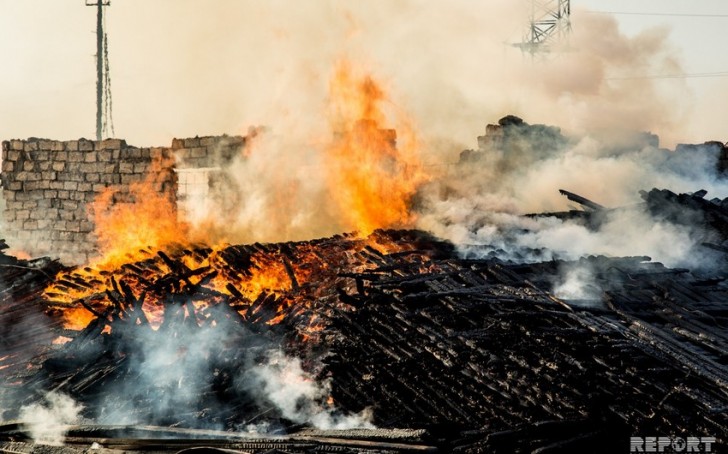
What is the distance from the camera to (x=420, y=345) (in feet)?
24.4

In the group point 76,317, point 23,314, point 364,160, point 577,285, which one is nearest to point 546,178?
point 364,160

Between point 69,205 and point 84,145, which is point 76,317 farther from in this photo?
point 84,145

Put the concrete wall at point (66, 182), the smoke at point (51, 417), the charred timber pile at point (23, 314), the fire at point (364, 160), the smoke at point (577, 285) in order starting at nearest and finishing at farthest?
A: 1. the smoke at point (51, 417)
2. the smoke at point (577, 285)
3. the charred timber pile at point (23, 314)
4. the fire at point (364, 160)
5. the concrete wall at point (66, 182)

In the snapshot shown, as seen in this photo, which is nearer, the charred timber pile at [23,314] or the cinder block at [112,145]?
the charred timber pile at [23,314]

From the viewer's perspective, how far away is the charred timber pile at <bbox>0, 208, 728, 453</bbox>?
586 centimetres

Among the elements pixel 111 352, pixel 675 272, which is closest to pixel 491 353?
pixel 675 272

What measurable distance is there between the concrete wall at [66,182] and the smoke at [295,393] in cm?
805

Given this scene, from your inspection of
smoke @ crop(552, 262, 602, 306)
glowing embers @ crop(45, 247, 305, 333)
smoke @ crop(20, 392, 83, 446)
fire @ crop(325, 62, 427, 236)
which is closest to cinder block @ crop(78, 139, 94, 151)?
glowing embers @ crop(45, 247, 305, 333)

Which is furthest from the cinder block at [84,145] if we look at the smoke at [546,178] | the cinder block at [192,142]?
the smoke at [546,178]

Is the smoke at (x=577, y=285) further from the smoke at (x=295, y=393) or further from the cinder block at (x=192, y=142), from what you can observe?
the cinder block at (x=192, y=142)

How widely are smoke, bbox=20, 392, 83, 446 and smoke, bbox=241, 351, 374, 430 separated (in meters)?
2.03

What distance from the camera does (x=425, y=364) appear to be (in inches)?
279


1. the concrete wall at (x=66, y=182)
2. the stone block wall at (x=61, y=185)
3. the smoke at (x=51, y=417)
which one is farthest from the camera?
the stone block wall at (x=61, y=185)

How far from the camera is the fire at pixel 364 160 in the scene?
13945 mm
